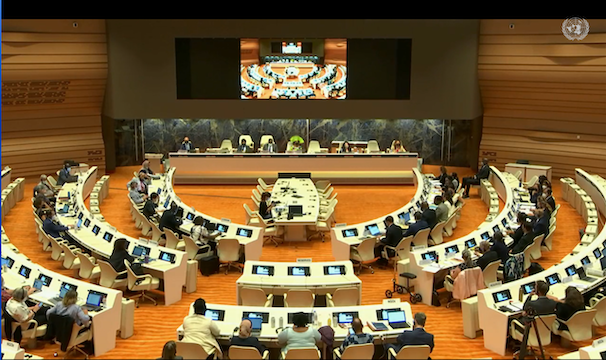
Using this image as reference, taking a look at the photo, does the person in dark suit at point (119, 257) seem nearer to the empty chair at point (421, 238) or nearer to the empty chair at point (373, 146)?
the empty chair at point (421, 238)

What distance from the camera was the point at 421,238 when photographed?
1434cm

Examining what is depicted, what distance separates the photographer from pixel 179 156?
22641mm

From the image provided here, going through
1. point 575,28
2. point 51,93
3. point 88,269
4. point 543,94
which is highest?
point 575,28

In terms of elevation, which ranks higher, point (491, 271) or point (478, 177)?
point (491, 271)

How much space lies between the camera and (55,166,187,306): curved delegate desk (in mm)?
12117

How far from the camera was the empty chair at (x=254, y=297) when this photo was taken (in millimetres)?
10922

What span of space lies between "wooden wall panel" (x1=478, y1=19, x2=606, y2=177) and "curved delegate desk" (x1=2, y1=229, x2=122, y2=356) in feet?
52.7

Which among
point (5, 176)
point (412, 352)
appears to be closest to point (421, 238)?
point (412, 352)

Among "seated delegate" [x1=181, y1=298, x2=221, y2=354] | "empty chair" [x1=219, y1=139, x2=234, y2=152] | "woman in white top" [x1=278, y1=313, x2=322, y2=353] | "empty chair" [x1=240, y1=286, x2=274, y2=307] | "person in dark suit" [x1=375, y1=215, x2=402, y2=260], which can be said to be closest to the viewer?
"woman in white top" [x1=278, y1=313, x2=322, y2=353]

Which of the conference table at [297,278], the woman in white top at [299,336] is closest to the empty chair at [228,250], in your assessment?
the conference table at [297,278]

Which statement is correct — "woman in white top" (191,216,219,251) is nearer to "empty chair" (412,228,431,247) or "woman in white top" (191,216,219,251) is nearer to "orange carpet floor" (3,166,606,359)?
"orange carpet floor" (3,166,606,359)

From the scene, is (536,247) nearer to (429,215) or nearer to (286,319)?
(429,215)

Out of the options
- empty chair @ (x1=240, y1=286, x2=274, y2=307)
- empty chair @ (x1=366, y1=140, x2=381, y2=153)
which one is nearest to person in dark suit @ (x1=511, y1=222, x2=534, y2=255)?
empty chair @ (x1=240, y1=286, x2=274, y2=307)

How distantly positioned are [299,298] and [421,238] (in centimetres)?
435
